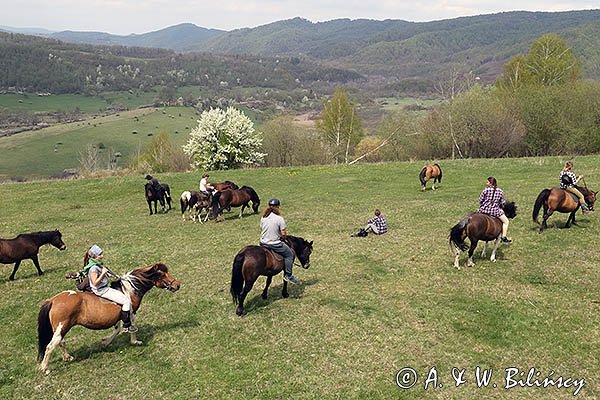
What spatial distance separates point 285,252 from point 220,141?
4796cm

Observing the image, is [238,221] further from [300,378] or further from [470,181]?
[470,181]

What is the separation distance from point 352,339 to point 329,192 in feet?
77.3

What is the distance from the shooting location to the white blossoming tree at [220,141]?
58.3 meters

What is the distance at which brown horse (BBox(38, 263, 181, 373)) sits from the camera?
1023 centimetres

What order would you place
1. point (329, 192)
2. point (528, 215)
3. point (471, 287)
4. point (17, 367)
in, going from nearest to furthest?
point (17, 367) < point (471, 287) < point (528, 215) < point (329, 192)

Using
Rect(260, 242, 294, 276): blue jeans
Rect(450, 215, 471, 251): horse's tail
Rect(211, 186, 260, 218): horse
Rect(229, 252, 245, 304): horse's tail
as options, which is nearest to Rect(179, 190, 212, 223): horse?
Rect(211, 186, 260, 218): horse

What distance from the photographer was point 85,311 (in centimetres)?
1062

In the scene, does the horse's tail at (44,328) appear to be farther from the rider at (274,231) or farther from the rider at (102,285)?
the rider at (274,231)

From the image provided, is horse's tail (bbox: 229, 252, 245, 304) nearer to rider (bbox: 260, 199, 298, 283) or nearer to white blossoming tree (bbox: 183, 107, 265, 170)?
rider (bbox: 260, 199, 298, 283)

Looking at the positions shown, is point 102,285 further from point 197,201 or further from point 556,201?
point 556,201

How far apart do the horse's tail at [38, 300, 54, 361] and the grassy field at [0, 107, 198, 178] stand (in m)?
97.3

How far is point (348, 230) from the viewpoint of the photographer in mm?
23047

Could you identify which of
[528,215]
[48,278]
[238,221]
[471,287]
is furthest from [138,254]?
[528,215]

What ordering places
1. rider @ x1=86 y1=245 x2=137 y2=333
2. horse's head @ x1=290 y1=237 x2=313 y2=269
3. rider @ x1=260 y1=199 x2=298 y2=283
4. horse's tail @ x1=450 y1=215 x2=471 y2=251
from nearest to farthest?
1. rider @ x1=86 y1=245 x2=137 y2=333
2. rider @ x1=260 y1=199 x2=298 y2=283
3. horse's head @ x1=290 y1=237 x2=313 y2=269
4. horse's tail @ x1=450 y1=215 x2=471 y2=251
